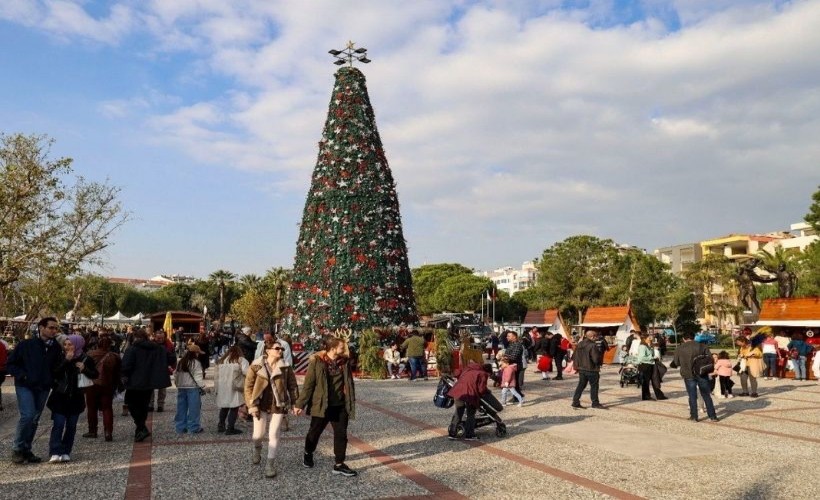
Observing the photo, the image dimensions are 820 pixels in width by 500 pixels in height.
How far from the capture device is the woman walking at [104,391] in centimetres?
913

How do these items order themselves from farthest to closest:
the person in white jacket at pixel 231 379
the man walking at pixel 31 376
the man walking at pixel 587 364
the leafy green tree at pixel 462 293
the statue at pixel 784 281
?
the leafy green tree at pixel 462 293 < the statue at pixel 784 281 < the man walking at pixel 587 364 < the person in white jacket at pixel 231 379 < the man walking at pixel 31 376

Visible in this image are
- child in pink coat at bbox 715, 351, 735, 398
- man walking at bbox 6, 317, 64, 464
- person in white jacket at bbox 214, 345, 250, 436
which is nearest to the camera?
man walking at bbox 6, 317, 64, 464

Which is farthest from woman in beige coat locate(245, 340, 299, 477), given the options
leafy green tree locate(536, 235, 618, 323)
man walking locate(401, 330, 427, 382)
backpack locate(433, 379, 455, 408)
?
leafy green tree locate(536, 235, 618, 323)

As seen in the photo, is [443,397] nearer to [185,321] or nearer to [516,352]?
[516,352]

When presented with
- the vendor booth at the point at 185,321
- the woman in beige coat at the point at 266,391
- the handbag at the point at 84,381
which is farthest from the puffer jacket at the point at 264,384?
the vendor booth at the point at 185,321

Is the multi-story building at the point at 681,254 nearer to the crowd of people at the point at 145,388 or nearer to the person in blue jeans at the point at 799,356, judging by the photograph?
the person in blue jeans at the point at 799,356

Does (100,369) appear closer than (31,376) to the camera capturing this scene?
No

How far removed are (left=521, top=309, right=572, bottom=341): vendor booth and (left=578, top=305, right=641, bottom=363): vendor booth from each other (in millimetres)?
1652

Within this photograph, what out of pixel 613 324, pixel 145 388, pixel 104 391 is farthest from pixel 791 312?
pixel 104 391

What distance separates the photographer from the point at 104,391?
362 inches

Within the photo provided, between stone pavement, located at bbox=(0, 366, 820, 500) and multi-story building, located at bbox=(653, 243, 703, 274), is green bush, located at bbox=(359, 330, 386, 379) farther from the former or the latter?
multi-story building, located at bbox=(653, 243, 703, 274)

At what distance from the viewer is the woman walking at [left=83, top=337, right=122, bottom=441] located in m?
9.13

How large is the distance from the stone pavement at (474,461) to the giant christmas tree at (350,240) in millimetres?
8555

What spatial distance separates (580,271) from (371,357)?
133 ft
